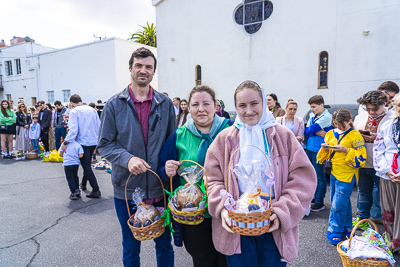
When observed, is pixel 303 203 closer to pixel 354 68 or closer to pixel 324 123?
pixel 324 123

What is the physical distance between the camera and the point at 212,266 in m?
2.09

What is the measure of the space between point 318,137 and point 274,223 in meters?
3.42

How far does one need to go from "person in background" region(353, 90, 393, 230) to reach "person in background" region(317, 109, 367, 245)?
31 centimetres

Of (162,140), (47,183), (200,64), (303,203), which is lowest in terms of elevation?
(47,183)

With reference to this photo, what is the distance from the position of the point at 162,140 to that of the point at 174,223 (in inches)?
29.4

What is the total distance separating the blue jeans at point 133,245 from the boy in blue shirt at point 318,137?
3.07 m

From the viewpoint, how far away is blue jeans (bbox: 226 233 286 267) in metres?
1.74

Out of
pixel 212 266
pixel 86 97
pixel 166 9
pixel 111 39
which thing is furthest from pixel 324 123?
pixel 86 97

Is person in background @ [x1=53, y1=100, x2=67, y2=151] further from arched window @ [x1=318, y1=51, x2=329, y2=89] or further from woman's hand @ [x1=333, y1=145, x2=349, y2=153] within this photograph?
arched window @ [x1=318, y1=51, x2=329, y2=89]

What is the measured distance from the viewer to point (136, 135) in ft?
7.42

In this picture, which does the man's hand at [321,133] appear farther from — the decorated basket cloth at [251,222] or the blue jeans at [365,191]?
the decorated basket cloth at [251,222]

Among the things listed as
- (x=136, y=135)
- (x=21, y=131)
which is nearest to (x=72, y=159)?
(x=136, y=135)

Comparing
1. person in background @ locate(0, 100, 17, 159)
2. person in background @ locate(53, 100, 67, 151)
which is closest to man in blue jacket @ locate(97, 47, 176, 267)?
person in background @ locate(53, 100, 67, 151)

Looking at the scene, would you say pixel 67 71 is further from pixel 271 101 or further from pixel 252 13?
pixel 271 101
